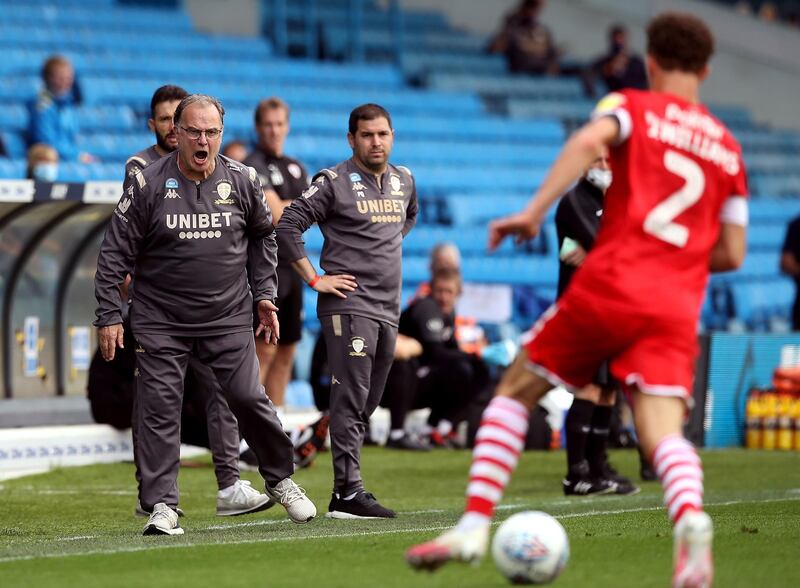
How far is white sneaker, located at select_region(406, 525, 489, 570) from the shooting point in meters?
4.98

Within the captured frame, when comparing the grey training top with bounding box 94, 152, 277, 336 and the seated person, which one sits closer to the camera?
the grey training top with bounding box 94, 152, 277, 336

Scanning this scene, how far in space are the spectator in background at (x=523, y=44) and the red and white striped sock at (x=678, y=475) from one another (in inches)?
717

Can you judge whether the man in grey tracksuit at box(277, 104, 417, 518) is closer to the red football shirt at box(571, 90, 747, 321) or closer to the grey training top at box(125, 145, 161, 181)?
the grey training top at box(125, 145, 161, 181)

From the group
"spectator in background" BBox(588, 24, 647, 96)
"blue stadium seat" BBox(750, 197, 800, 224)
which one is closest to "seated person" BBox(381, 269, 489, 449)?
"spectator in background" BBox(588, 24, 647, 96)

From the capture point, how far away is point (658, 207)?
5.19 metres

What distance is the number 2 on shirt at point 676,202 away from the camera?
17.0 feet

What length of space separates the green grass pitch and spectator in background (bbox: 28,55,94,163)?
14.8 ft

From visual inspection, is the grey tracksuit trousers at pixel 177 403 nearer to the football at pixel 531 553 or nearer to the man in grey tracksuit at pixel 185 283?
the man in grey tracksuit at pixel 185 283

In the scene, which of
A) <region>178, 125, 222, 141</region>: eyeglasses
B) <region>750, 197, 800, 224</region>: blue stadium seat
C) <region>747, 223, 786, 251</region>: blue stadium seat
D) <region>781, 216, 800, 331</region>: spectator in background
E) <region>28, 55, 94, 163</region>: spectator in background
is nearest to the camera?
<region>178, 125, 222, 141</region>: eyeglasses

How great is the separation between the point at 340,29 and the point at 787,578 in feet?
54.4

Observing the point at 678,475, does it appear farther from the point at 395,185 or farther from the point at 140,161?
the point at 140,161

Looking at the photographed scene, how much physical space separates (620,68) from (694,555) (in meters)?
18.1

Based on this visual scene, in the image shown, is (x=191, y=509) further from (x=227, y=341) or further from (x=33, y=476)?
(x=33, y=476)

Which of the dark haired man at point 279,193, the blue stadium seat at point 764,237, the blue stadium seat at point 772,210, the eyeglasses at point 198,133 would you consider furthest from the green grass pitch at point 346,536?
the blue stadium seat at point 772,210
